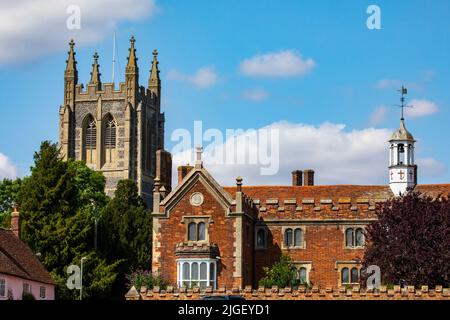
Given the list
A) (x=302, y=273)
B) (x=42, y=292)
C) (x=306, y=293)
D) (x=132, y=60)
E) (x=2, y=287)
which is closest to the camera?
(x=306, y=293)

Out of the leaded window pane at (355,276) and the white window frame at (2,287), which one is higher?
the leaded window pane at (355,276)

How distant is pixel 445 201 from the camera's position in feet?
199

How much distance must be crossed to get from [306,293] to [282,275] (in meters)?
9.87

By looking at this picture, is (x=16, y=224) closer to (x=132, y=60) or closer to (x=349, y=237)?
(x=349, y=237)

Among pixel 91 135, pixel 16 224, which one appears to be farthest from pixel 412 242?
pixel 91 135

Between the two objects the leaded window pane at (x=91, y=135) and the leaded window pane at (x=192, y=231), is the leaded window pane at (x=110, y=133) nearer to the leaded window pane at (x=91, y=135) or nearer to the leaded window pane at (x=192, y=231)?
the leaded window pane at (x=91, y=135)

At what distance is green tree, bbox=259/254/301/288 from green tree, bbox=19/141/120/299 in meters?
9.75

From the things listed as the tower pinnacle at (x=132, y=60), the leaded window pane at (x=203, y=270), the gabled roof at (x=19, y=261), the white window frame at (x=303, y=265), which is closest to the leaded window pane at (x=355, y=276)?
the white window frame at (x=303, y=265)

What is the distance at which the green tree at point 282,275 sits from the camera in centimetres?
6106

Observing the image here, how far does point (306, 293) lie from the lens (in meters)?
52.0

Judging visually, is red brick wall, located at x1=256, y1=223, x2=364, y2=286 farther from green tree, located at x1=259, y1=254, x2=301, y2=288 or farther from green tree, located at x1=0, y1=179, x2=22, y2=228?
green tree, located at x1=0, y1=179, x2=22, y2=228

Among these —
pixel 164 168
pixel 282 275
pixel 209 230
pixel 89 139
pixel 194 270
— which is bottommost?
pixel 282 275

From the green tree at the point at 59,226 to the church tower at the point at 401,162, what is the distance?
20286 millimetres
